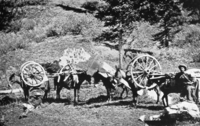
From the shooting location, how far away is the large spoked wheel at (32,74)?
1428 centimetres

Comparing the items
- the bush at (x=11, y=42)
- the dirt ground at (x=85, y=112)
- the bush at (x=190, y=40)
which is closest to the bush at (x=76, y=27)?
the bush at (x=11, y=42)

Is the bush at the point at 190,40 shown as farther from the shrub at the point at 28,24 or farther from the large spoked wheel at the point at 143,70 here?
the shrub at the point at 28,24

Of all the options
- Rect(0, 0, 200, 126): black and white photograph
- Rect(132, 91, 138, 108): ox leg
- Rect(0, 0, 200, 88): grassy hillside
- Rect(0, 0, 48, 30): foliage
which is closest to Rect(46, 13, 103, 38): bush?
Rect(0, 0, 200, 88): grassy hillside

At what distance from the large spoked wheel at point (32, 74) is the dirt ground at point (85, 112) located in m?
1.43

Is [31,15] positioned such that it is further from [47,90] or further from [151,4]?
[47,90]

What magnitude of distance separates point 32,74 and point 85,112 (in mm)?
3288

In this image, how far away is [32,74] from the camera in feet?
46.9

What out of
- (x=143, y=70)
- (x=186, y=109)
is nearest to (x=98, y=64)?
(x=143, y=70)

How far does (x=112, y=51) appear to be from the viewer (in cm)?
2630

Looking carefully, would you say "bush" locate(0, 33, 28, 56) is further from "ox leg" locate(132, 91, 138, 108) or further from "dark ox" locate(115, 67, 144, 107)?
"ox leg" locate(132, 91, 138, 108)

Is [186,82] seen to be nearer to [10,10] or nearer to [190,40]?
[190,40]

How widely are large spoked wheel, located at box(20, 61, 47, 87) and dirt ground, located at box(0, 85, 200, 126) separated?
1.43 m

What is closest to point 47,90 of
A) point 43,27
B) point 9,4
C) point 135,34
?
point 135,34

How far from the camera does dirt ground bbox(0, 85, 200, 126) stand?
1221cm
